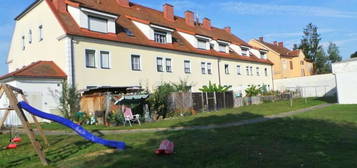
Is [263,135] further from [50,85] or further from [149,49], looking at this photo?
[149,49]

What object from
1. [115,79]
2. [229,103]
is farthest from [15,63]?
[229,103]

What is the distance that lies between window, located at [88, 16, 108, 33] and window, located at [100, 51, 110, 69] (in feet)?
6.07

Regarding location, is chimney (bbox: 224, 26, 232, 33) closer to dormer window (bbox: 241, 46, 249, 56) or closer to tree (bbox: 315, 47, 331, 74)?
dormer window (bbox: 241, 46, 249, 56)

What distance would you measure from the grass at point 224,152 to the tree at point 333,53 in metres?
76.3

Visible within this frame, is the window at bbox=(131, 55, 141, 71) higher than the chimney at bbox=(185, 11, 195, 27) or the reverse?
the reverse

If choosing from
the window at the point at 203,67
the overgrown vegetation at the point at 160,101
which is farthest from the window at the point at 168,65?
the overgrown vegetation at the point at 160,101

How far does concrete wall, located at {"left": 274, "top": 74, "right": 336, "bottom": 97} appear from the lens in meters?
42.6

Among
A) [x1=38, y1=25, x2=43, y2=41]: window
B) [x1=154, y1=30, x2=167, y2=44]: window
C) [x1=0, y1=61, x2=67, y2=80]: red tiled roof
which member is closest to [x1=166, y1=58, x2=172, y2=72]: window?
[x1=154, y1=30, x2=167, y2=44]: window

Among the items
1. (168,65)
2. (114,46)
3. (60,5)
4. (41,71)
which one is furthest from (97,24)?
(168,65)

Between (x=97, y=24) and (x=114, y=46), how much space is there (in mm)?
2187

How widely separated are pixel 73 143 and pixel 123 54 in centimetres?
1538

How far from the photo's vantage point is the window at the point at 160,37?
29423 millimetres

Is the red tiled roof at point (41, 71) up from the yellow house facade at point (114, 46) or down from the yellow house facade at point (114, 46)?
down

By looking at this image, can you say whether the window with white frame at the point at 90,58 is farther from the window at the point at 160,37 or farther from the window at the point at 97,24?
the window at the point at 160,37
